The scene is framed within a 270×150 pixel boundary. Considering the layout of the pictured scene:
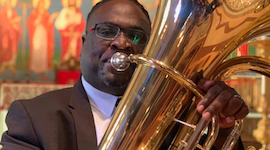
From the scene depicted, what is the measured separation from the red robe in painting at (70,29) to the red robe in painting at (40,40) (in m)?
0.10

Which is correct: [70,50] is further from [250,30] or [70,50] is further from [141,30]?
[250,30]

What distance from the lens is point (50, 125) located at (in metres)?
0.72

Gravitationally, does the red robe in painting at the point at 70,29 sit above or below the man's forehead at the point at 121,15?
below

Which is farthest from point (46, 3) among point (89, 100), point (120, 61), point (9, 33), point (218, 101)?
point (218, 101)

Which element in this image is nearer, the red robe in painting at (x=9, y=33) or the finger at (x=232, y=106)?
the finger at (x=232, y=106)

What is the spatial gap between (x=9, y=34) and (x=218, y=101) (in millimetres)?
2803

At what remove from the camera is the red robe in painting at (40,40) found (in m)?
2.95

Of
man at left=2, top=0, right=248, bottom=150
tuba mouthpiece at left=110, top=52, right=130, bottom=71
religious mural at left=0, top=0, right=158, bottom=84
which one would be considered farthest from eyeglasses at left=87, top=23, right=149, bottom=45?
religious mural at left=0, top=0, right=158, bottom=84

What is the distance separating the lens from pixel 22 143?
2.24ft

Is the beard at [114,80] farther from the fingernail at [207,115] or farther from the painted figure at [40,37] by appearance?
the painted figure at [40,37]

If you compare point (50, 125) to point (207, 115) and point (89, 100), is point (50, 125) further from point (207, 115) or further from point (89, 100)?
point (207, 115)

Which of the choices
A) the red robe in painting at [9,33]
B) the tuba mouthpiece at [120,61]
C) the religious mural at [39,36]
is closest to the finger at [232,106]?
the tuba mouthpiece at [120,61]

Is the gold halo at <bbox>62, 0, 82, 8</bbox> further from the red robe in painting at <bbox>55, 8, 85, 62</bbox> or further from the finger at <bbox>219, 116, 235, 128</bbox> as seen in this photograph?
the finger at <bbox>219, 116, 235, 128</bbox>

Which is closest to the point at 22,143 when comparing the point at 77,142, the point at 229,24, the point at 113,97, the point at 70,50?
the point at 77,142
